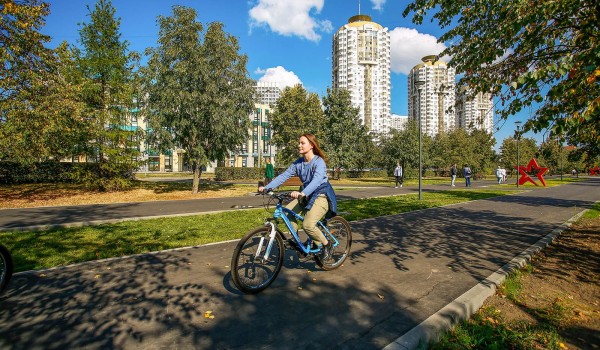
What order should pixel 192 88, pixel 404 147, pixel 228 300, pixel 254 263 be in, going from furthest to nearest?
pixel 404 147 < pixel 192 88 < pixel 254 263 < pixel 228 300

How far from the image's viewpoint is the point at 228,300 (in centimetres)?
381

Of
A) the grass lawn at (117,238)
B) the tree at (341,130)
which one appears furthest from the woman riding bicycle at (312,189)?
the tree at (341,130)

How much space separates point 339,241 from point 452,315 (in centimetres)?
219

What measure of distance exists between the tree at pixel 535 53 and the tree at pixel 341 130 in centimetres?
3243

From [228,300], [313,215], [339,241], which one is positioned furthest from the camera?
[339,241]

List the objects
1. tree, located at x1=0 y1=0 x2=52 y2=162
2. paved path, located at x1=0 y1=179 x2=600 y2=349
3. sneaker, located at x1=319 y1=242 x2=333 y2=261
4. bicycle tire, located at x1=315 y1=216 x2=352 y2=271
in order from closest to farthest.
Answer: paved path, located at x1=0 y1=179 x2=600 y2=349 < sneaker, located at x1=319 y1=242 x2=333 y2=261 < bicycle tire, located at x1=315 y1=216 x2=352 y2=271 < tree, located at x1=0 y1=0 x2=52 y2=162

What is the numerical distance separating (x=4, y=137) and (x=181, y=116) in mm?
7257

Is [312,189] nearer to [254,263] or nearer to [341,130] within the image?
[254,263]

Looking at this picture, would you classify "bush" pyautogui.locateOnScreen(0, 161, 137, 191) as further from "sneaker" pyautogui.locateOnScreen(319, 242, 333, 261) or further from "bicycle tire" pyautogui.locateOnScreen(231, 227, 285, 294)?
"bicycle tire" pyautogui.locateOnScreen(231, 227, 285, 294)

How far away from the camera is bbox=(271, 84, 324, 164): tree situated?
42.0 meters

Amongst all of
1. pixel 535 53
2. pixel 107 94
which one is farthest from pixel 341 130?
pixel 535 53

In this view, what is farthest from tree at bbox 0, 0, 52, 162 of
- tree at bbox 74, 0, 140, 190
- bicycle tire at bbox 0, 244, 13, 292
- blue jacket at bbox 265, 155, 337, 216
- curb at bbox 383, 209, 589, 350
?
curb at bbox 383, 209, 589, 350

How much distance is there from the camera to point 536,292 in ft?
13.3

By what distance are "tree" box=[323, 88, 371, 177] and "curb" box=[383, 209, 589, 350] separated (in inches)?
1378
